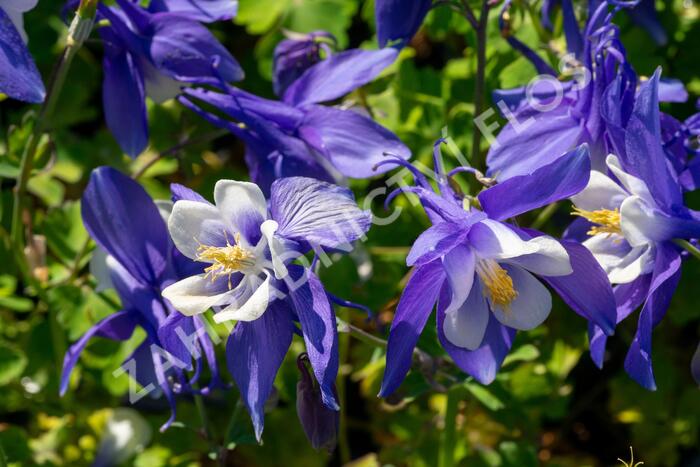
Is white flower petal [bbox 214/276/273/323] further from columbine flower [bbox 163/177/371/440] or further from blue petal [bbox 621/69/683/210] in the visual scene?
blue petal [bbox 621/69/683/210]

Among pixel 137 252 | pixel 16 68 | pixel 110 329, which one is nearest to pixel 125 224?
pixel 137 252

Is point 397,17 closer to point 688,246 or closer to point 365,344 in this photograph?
point 688,246

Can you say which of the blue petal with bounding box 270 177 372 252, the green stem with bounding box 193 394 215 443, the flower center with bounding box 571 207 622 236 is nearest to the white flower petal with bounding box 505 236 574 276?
the flower center with bounding box 571 207 622 236

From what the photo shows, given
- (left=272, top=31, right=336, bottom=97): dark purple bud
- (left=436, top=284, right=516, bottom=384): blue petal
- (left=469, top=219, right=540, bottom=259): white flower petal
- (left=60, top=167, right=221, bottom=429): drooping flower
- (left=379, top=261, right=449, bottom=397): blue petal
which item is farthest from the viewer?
(left=272, top=31, right=336, bottom=97): dark purple bud

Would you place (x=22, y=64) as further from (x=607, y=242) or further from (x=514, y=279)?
(x=607, y=242)

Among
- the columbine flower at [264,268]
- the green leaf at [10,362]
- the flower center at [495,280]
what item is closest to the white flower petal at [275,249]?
the columbine flower at [264,268]

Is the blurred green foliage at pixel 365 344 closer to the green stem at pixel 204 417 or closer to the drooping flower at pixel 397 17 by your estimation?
the green stem at pixel 204 417
